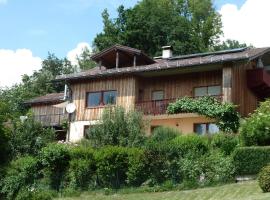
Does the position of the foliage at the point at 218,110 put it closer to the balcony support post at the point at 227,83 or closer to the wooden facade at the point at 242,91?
the balcony support post at the point at 227,83

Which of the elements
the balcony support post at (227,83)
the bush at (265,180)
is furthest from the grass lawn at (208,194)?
the balcony support post at (227,83)

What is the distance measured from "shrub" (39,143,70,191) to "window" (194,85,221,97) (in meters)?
11.7

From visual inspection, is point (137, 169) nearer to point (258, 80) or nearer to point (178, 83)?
point (178, 83)

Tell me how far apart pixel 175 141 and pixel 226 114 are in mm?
7285

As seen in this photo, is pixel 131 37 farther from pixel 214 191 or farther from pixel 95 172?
pixel 214 191

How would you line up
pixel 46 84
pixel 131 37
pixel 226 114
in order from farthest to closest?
1. pixel 46 84
2. pixel 131 37
3. pixel 226 114

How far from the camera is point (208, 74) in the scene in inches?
1511

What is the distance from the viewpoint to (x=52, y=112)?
52062 millimetres

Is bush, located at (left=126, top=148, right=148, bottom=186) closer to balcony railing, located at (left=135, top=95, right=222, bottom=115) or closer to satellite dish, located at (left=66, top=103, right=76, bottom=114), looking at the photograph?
balcony railing, located at (left=135, top=95, right=222, bottom=115)

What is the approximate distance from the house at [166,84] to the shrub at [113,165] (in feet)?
24.5

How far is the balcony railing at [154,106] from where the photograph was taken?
3831 cm

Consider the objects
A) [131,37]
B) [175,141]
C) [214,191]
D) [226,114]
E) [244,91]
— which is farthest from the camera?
[131,37]

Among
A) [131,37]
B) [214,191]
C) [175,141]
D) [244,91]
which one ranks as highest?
[131,37]

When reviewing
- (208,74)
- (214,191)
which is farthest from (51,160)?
(208,74)
